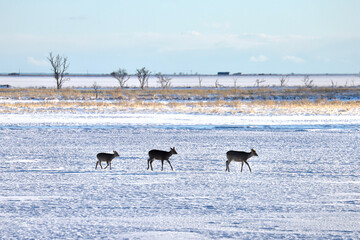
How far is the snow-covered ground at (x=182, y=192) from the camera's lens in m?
5.84

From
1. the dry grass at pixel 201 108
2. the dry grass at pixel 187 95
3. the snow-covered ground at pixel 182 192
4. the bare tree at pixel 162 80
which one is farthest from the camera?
the bare tree at pixel 162 80

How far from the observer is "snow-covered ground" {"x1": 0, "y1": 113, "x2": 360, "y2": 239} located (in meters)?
5.84

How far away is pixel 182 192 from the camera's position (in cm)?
773

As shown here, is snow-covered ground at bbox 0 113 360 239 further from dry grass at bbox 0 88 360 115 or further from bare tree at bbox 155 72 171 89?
bare tree at bbox 155 72 171 89

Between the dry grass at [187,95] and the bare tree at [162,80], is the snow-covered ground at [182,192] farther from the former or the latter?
the bare tree at [162,80]

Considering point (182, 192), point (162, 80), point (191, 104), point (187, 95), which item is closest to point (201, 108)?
point (191, 104)

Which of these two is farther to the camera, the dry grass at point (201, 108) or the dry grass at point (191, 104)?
the dry grass at point (191, 104)

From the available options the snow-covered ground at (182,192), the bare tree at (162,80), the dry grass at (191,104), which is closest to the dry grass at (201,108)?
the dry grass at (191,104)

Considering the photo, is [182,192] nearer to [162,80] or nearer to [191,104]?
[191,104]

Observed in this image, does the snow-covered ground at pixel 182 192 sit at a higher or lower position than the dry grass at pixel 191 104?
higher

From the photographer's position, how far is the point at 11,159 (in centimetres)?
1118

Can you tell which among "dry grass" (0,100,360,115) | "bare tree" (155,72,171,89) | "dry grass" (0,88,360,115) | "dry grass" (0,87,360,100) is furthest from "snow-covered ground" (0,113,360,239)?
"bare tree" (155,72,171,89)

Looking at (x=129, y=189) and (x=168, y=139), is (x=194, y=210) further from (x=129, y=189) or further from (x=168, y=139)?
(x=168, y=139)

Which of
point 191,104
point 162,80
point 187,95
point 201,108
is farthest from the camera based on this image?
point 162,80
